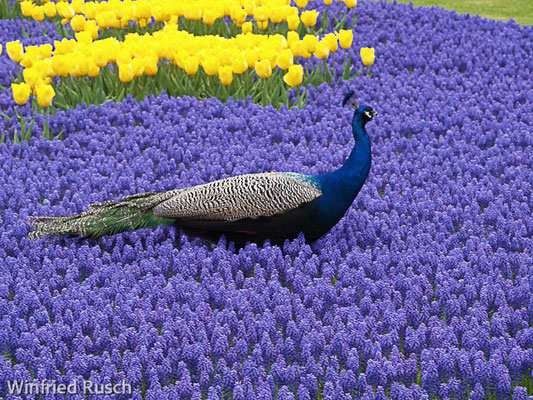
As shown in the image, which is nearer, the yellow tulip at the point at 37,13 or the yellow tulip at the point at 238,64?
the yellow tulip at the point at 238,64

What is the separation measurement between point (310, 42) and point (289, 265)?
3.76 m

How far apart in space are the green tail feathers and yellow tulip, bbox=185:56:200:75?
258 centimetres

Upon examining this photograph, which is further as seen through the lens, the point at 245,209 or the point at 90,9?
the point at 90,9

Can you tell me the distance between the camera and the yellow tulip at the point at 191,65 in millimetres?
7629

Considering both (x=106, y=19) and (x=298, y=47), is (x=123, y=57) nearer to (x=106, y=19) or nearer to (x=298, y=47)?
(x=106, y=19)

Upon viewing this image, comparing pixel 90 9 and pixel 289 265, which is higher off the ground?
pixel 90 9

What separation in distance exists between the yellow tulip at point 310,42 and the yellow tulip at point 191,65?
116 cm

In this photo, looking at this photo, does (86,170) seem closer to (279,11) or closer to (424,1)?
(279,11)

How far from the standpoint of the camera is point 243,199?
5074 mm

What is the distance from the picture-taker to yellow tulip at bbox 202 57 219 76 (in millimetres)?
7551

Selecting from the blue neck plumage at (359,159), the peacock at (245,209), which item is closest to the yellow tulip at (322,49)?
the blue neck plumage at (359,159)

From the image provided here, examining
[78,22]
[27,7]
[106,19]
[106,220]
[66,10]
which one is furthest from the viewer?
[27,7]

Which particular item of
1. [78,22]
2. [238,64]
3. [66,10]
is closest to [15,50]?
[78,22]

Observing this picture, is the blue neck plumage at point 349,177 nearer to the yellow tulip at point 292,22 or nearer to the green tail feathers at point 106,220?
the green tail feathers at point 106,220
